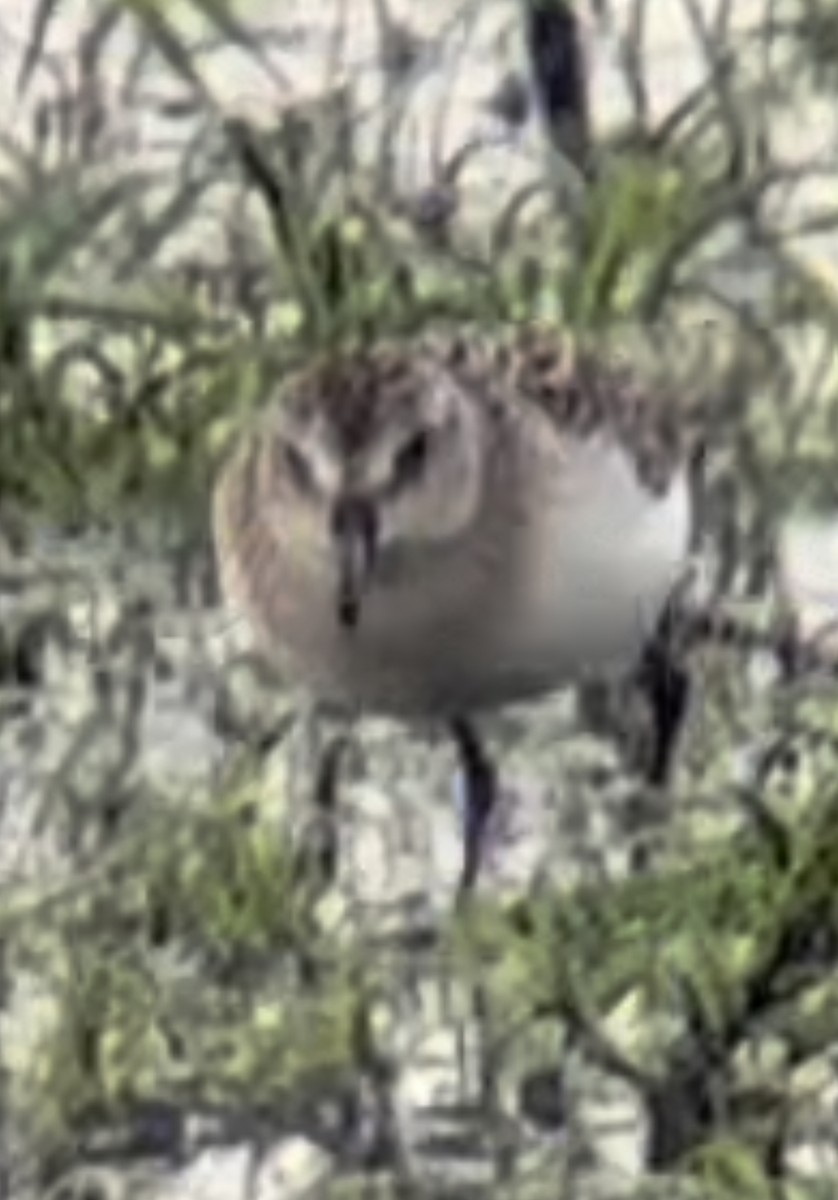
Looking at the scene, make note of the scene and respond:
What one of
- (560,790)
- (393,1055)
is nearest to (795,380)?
(560,790)

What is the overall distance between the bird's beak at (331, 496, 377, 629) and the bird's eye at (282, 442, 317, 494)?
0.01 meters

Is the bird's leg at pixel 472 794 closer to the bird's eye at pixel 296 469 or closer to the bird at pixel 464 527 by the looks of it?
the bird at pixel 464 527

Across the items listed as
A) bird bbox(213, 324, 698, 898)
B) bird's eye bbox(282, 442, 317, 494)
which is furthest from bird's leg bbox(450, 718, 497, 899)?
bird's eye bbox(282, 442, 317, 494)

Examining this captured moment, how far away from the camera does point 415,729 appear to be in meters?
1.50

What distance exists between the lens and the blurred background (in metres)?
1.47

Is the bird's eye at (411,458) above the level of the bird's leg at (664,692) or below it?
above

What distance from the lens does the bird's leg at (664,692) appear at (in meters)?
1.47

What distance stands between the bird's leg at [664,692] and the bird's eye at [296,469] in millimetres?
133

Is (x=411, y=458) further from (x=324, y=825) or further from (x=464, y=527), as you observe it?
(x=324, y=825)

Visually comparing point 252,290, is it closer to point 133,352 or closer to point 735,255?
point 133,352

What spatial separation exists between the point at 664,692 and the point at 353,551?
0.39 feet

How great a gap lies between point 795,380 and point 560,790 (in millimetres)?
166

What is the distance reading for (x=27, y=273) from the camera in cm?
151

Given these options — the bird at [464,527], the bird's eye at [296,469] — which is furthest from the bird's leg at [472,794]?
the bird's eye at [296,469]
